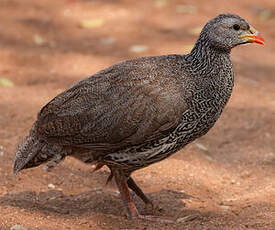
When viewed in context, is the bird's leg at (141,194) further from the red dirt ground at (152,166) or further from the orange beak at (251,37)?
the orange beak at (251,37)

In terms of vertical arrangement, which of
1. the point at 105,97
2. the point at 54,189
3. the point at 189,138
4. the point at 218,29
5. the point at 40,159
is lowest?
the point at 54,189

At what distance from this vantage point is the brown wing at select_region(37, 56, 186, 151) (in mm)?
4473

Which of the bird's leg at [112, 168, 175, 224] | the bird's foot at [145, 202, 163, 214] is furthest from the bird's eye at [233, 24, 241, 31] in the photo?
the bird's foot at [145, 202, 163, 214]

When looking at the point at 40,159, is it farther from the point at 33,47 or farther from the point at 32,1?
the point at 32,1

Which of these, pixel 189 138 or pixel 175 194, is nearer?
pixel 189 138

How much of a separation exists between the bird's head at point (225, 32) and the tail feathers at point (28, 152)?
5.64ft

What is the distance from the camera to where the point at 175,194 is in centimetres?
533

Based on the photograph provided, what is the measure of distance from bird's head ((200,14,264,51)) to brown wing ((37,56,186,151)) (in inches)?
15.6

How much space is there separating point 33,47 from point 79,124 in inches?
177

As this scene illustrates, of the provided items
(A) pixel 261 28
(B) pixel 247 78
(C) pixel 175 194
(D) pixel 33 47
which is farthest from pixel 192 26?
(C) pixel 175 194

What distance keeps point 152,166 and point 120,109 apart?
1492 mm

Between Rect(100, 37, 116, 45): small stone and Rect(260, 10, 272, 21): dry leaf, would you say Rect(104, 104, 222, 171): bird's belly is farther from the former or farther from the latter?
Rect(260, 10, 272, 21): dry leaf

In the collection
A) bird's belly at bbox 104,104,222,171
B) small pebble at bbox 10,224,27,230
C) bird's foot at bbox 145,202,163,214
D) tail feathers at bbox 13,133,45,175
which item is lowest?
bird's foot at bbox 145,202,163,214

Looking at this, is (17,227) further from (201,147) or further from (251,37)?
(201,147)
